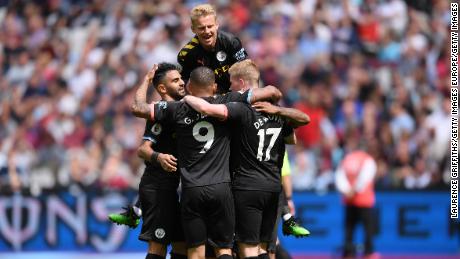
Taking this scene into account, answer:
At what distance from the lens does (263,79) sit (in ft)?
56.3

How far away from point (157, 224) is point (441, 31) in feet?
32.6

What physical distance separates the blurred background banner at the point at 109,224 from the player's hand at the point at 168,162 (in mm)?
6380

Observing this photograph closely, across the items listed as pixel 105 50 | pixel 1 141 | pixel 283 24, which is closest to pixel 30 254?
pixel 1 141

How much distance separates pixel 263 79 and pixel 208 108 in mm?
8868

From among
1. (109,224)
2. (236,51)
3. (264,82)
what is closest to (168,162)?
(236,51)

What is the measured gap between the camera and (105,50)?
714 inches

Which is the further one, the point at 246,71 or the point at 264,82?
the point at 264,82

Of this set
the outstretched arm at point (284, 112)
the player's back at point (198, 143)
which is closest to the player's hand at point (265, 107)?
the outstretched arm at point (284, 112)

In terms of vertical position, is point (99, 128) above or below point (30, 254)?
above

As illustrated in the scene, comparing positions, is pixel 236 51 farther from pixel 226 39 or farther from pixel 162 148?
pixel 162 148

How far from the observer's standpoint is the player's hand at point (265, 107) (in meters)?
8.65

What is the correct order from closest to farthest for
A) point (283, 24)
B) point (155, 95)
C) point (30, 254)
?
point (30, 254), point (155, 95), point (283, 24)

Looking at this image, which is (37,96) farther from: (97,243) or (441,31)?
(441,31)

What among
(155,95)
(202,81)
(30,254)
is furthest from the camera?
(155,95)
